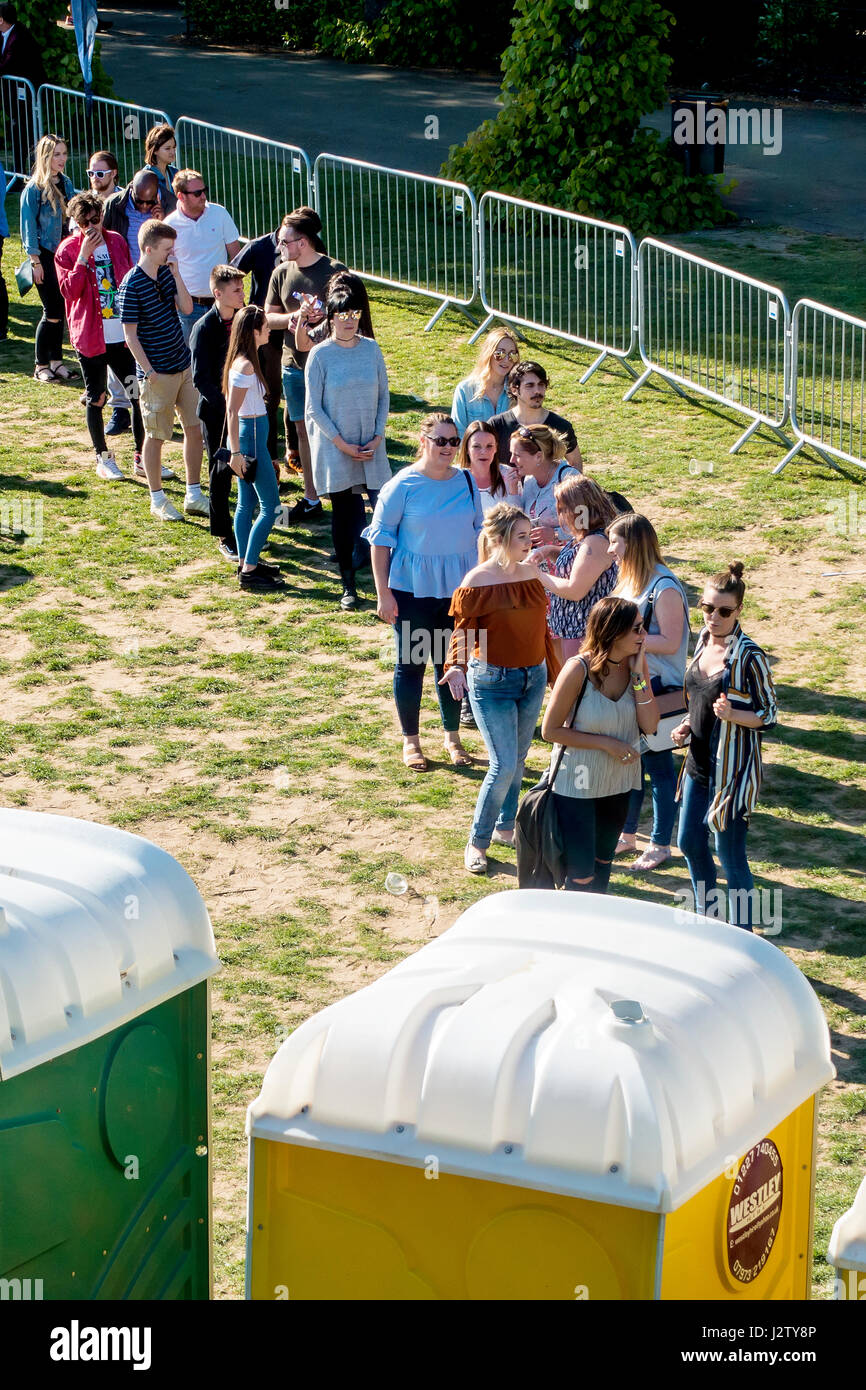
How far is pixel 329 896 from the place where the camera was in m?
7.83

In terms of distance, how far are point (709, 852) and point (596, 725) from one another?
0.89 meters

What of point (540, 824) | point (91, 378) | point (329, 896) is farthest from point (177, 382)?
point (540, 824)

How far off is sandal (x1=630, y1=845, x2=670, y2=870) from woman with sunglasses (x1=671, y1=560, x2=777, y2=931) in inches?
31.0

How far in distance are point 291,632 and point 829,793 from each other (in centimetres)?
354

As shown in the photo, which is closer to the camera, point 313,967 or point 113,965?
point 113,965

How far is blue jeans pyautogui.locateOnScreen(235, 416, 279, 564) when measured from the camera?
35.2 ft

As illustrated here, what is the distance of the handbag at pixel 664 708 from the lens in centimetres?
761

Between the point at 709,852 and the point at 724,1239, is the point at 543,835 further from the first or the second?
the point at 724,1239

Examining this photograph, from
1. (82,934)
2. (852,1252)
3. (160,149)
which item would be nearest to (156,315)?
(160,149)

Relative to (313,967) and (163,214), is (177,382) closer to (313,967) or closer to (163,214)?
(163,214)

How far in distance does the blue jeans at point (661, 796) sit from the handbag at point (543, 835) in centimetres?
107

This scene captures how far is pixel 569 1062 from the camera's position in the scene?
3775mm

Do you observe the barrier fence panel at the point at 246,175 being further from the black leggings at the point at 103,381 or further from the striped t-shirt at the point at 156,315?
the striped t-shirt at the point at 156,315

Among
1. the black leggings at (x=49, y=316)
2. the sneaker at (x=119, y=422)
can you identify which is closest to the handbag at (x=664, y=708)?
the sneaker at (x=119, y=422)
